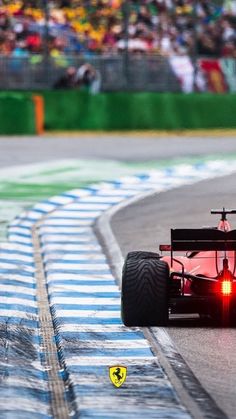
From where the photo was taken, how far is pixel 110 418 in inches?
247

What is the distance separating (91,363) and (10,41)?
28785 mm

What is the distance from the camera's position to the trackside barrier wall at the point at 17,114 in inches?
1442

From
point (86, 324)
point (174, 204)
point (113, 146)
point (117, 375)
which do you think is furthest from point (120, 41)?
point (117, 375)

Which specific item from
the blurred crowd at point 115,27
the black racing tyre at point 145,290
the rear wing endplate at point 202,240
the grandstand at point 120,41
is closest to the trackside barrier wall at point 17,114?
the grandstand at point 120,41

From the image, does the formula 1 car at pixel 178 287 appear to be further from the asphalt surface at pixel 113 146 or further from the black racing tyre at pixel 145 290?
the asphalt surface at pixel 113 146

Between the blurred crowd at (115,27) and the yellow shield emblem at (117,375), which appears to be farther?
the blurred crowd at (115,27)

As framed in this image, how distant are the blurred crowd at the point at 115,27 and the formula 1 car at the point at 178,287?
26.7 m

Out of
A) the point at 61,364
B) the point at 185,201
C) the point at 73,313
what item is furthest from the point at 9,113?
the point at 61,364

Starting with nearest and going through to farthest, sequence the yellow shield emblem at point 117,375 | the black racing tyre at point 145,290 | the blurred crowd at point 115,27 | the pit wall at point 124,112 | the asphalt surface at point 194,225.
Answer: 1. the yellow shield emblem at point 117,375
2. the asphalt surface at point 194,225
3. the black racing tyre at point 145,290
4. the blurred crowd at point 115,27
5. the pit wall at point 124,112

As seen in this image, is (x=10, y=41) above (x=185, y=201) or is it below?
above

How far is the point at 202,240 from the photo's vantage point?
9.61 m

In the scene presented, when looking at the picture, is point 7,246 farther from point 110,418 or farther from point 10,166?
point 10,166

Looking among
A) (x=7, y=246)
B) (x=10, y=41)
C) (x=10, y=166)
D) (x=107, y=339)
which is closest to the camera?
(x=107, y=339)

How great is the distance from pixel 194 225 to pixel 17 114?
63.4ft
